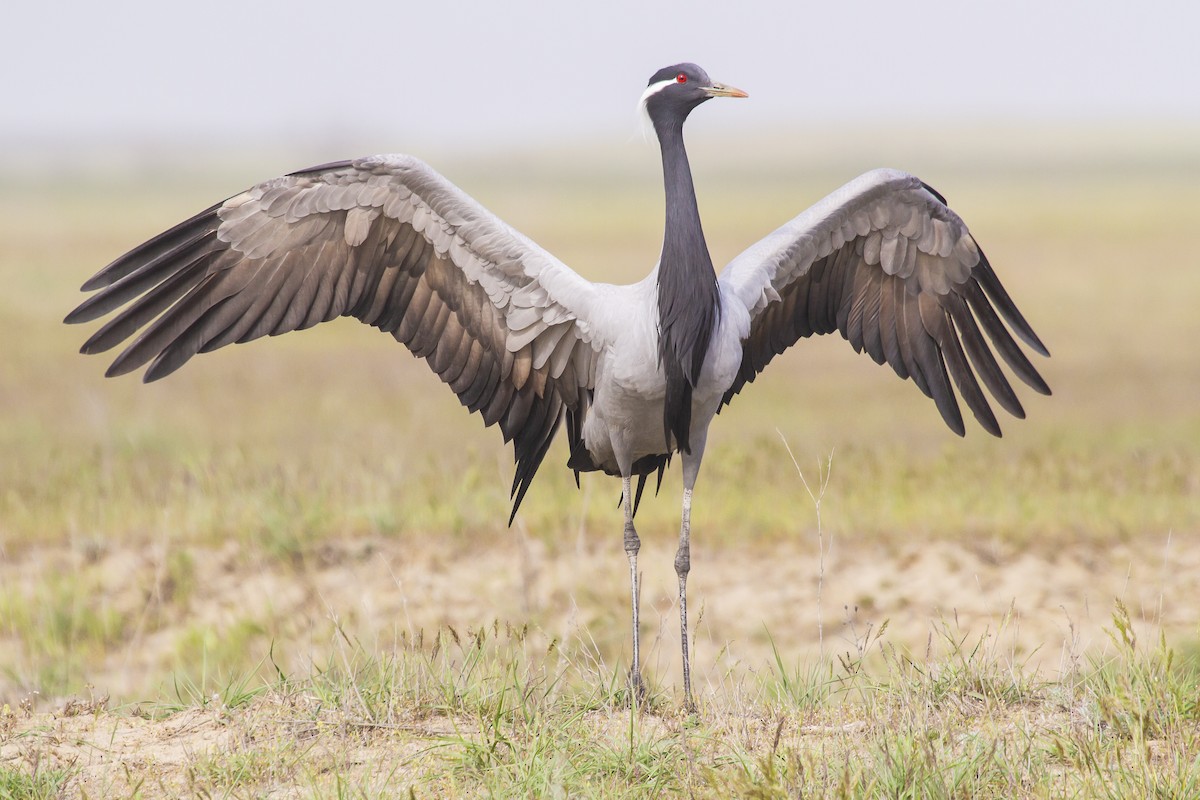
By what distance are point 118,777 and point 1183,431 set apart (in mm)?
8986

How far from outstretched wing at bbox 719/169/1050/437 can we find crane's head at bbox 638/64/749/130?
0.67 m

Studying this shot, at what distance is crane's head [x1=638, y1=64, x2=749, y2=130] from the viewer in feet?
18.3

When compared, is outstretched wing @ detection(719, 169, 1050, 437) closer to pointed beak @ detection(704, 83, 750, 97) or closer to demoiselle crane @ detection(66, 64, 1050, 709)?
demoiselle crane @ detection(66, 64, 1050, 709)

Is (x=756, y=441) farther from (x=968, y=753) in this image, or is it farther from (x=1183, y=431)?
(x=968, y=753)

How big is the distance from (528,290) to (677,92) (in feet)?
3.43

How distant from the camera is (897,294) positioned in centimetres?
627

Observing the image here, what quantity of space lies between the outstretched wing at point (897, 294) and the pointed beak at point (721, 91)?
621mm

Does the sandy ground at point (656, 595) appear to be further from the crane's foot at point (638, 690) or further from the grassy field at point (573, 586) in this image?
the crane's foot at point (638, 690)

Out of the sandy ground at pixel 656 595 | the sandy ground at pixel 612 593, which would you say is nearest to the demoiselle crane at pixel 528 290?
the sandy ground at pixel 656 595

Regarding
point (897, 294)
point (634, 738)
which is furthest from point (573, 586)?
point (634, 738)

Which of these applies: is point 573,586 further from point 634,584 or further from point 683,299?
point 683,299

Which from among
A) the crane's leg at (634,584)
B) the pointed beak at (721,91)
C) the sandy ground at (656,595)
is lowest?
the sandy ground at (656,595)

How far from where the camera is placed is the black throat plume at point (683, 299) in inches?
208

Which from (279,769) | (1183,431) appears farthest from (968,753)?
(1183,431)
